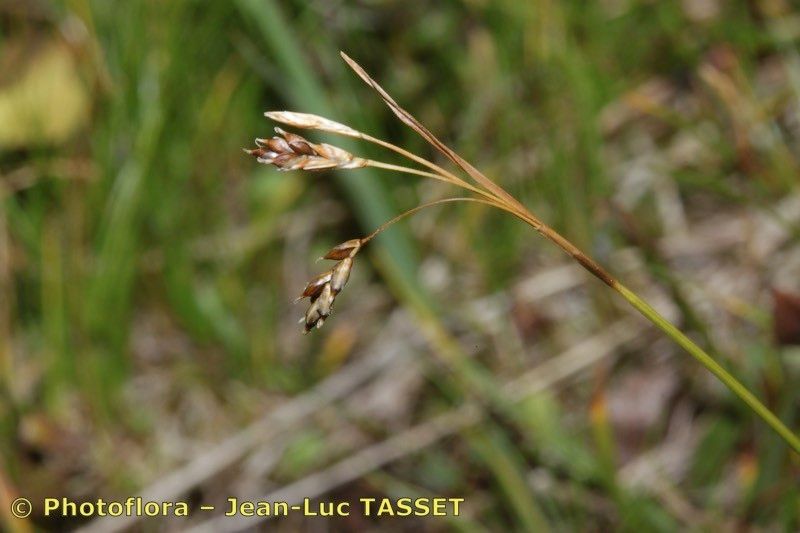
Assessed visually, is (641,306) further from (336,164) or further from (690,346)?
(336,164)

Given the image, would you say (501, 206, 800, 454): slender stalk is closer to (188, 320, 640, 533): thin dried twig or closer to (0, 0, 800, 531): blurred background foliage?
(0, 0, 800, 531): blurred background foliage

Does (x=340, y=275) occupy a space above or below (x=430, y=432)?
above

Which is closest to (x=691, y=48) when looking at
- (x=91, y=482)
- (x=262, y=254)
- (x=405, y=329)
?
(x=405, y=329)

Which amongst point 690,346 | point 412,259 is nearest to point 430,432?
point 412,259

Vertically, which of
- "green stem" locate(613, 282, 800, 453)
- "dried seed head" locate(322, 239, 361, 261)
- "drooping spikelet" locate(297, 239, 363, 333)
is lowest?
"green stem" locate(613, 282, 800, 453)

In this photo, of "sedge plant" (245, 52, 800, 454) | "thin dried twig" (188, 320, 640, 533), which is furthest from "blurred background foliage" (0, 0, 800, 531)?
"sedge plant" (245, 52, 800, 454)

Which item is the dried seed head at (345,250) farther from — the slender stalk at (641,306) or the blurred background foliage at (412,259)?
the blurred background foliage at (412,259)
